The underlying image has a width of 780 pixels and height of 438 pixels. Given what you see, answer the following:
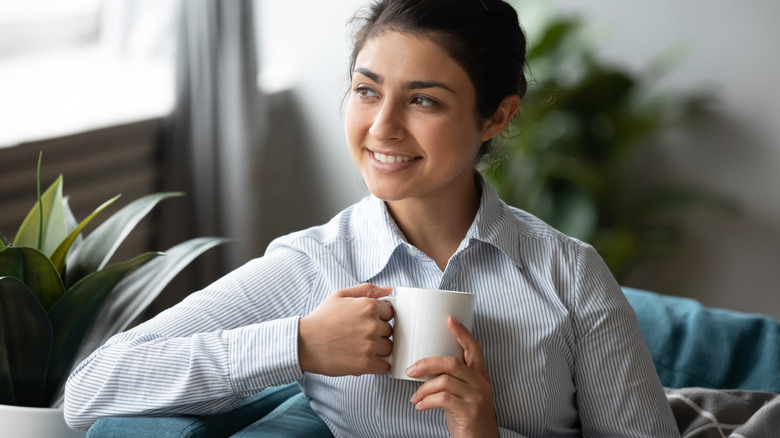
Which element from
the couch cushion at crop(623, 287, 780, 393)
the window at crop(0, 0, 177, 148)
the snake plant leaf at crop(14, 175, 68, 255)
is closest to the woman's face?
the snake plant leaf at crop(14, 175, 68, 255)

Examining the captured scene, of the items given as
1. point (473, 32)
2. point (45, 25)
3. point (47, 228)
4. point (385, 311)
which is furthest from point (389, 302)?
point (45, 25)

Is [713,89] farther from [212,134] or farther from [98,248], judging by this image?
[98,248]

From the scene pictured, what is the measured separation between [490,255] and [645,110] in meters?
2.41

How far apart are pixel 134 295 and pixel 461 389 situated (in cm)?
68

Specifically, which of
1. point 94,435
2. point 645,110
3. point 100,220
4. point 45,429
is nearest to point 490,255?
point 94,435

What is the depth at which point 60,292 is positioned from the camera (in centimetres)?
145

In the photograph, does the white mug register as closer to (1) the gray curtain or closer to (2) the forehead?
(2) the forehead

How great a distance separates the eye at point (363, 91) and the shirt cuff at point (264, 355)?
0.37m

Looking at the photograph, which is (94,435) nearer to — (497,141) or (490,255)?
(490,255)

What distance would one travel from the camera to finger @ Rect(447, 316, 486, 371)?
1.11 meters

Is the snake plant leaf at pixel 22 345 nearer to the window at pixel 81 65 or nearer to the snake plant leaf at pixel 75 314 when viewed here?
the snake plant leaf at pixel 75 314

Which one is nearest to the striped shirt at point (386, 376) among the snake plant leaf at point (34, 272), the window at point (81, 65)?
the snake plant leaf at point (34, 272)

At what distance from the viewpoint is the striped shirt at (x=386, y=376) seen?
4.02ft

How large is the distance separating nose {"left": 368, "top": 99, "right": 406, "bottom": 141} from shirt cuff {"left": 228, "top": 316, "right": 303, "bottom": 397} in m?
0.30
